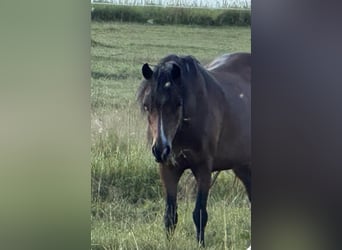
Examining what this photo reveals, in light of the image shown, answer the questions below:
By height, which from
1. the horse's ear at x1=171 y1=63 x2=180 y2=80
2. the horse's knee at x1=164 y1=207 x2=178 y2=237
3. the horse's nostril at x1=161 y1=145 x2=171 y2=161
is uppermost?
the horse's ear at x1=171 y1=63 x2=180 y2=80

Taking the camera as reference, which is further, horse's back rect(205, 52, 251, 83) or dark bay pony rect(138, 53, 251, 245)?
horse's back rect(205, 52, 251, 83)

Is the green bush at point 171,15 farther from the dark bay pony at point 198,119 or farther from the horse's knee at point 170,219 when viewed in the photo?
the horse's knee at point 170,219

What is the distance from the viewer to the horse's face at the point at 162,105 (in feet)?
10.4

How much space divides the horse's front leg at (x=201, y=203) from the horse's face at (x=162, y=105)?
0.22 meters

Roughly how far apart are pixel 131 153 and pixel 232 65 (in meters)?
0.73

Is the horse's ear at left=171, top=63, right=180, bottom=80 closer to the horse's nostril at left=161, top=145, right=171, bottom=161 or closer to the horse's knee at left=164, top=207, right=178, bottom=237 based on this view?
the horse's nostril at left=161, top=145, right=171, bottom=161

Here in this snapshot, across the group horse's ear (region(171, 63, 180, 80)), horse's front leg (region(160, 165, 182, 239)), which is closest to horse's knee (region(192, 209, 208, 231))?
horse's front leg (region(160, 165, 182, 239))

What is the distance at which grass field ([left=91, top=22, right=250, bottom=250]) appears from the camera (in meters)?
3.16

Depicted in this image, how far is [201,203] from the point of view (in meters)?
3.23

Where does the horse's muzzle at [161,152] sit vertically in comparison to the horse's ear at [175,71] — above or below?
below

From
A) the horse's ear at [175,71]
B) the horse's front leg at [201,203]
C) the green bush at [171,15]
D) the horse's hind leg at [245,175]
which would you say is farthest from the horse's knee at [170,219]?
the green bush at [171,15]
